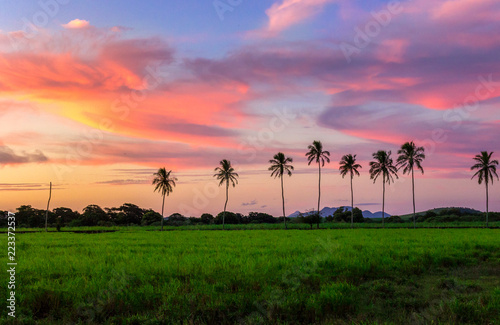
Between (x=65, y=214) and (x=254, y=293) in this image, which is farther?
(x=65, y=214)

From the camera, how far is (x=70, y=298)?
1055 cm

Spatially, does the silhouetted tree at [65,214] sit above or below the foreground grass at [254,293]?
below

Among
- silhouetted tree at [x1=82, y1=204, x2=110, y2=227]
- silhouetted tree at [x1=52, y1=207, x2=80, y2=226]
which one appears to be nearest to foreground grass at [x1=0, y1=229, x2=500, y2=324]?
silhouetted tree at [x1=82, y1=204, x2=110, y2=227]

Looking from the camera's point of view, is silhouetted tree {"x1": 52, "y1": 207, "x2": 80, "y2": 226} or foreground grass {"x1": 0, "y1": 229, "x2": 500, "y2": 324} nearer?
foreground grass {"x1": 0, "y1": 229, "x2": 500, "y2": 324}

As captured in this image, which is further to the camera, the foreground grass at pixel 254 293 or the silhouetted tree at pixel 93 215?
the silhouetted tree at pixel 93 215

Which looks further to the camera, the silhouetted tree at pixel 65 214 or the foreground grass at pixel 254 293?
the silhouetted tree at pixel 65 214

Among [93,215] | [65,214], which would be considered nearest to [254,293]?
[93,215]

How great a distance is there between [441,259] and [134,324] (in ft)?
48.2

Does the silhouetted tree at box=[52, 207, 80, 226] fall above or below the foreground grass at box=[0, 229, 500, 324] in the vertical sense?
below

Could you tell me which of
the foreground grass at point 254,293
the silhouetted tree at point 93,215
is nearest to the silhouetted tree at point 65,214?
the silhouetted tree at point 93,215

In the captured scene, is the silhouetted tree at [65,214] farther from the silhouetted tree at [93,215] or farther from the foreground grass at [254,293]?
the foreground grass at [254,293]

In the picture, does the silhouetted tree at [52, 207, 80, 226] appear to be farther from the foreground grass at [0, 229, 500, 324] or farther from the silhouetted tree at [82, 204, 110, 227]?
the foreground grass at [0, 229, 500, 324]

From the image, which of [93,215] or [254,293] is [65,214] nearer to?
[93,215]

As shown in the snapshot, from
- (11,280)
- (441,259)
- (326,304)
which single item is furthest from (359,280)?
(11,280)
